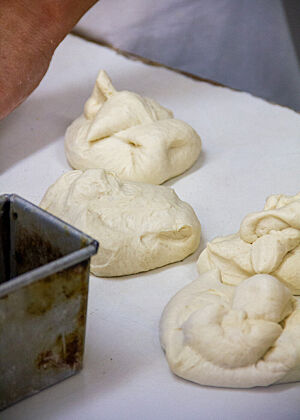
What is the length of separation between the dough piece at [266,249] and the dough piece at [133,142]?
537 millimetres

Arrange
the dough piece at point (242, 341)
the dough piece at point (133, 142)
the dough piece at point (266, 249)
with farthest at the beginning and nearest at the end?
1. the dough piece at point (133, 142)
2. the dough piece at point (266, 249)
3. the dough piece at point (242, 341)

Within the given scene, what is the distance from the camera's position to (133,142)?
2.25 metres

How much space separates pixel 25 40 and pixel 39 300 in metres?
1.36

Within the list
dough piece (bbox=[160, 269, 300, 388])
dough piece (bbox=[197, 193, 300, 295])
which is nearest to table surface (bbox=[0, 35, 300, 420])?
dough piece (bbox=[160, 269, 300, 388])

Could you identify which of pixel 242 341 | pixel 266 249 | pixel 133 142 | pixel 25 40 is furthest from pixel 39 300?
pixel 25 40

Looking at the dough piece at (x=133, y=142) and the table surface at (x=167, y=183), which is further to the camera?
the dough piece at (x=133, y=142)

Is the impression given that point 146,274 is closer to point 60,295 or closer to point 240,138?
point 60,295

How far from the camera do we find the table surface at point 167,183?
1485 mm

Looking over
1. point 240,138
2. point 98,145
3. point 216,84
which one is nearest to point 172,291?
point 98,145

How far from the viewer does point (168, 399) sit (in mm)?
1501

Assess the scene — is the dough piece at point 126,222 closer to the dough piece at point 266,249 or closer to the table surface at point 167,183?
the table surface at point 167,183

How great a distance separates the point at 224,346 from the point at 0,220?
2.12 ft

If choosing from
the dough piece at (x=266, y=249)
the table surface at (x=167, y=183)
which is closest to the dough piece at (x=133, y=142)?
the table surface at (x=167, y=183)

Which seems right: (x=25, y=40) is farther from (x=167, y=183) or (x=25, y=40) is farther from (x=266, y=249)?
(x=266, y=249)
